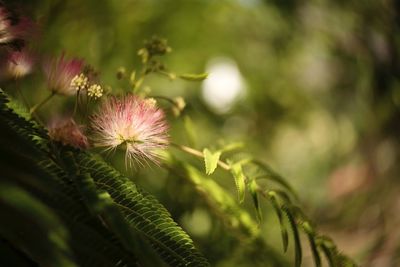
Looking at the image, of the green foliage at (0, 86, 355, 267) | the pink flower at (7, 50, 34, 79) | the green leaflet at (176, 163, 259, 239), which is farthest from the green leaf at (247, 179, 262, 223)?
the pink flower at (7, 50, 34, 79)

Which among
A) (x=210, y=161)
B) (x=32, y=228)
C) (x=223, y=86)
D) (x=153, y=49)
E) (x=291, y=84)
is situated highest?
(x=291, y=84)

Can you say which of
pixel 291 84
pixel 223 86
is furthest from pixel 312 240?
pixel 291 84

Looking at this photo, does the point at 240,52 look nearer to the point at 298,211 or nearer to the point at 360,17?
the point at 360,17

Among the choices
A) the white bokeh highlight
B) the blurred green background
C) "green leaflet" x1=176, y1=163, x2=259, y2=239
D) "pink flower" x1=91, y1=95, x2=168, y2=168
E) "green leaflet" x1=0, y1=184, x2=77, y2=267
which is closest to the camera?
"green leaflet" x1=0, y1=184, x2=77, y2=267

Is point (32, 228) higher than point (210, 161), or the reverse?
point (210, 161)

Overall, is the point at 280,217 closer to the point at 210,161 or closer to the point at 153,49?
the point at 210,161

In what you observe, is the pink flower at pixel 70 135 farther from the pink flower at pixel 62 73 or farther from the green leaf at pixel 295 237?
the green leaf at pixel 295 237

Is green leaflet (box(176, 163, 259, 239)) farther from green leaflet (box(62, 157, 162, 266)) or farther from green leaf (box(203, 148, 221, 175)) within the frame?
green leaflet (box(62, 157, 162, 266))
